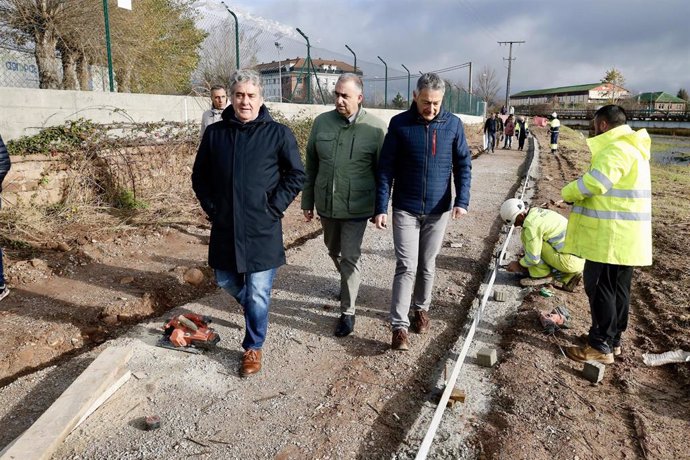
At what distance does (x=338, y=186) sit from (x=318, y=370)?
4.54ft

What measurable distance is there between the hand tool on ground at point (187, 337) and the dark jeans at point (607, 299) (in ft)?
9.25

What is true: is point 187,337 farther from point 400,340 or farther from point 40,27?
point 40,27

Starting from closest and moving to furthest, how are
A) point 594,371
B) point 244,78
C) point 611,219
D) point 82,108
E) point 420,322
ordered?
point 244,78, point 594,371, point 611,219, point 420,322, point 82,108

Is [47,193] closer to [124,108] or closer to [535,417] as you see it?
[124,108]

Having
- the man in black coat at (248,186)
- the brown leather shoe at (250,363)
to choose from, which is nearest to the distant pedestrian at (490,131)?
the man in black coat at (248,186)

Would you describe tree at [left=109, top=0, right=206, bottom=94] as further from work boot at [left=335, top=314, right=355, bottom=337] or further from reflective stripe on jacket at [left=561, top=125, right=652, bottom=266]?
reflective stripe on jacket at [left=561, top=125, right=652, bottom=266]

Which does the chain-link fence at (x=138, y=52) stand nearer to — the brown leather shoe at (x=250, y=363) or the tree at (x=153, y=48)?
the tree at (x=153, y=48)

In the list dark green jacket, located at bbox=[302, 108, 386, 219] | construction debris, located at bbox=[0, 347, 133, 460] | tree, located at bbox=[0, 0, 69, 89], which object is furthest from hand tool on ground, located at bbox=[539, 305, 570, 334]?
tree, located at bbox=[0, 0, 69, 89]

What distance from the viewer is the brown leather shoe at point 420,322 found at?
4027mm

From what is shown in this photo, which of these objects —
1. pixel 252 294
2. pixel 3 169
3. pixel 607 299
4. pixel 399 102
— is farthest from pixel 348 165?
pixel 399 102

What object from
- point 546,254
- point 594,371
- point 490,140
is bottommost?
point 594,371

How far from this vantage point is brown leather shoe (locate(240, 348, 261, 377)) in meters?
3.38

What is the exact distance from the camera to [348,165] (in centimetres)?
381

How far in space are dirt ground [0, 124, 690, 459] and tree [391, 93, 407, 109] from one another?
1683cm
